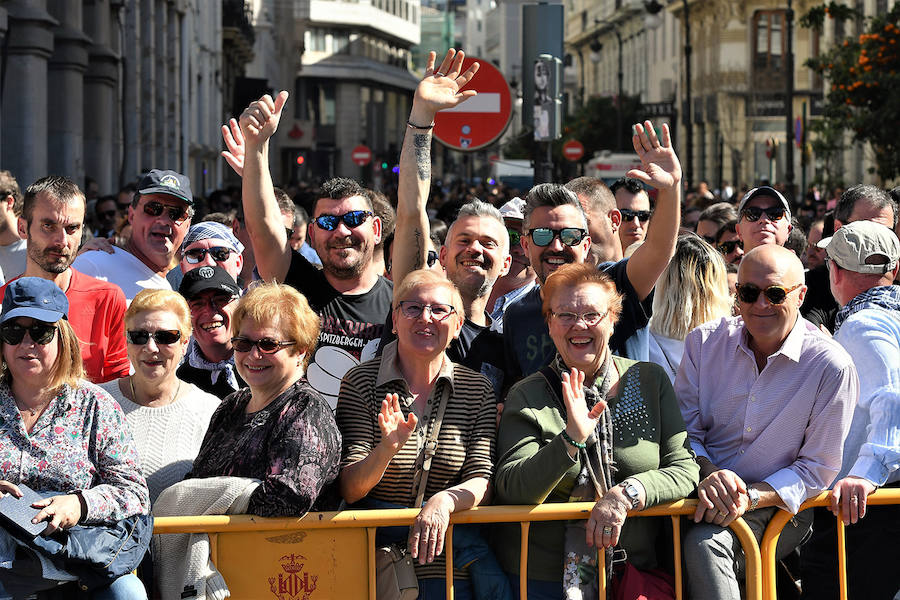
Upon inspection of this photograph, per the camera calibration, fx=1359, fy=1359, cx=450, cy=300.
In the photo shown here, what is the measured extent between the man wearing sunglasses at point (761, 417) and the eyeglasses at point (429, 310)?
1.06 metres

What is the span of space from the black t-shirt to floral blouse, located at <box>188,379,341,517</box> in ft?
2.84

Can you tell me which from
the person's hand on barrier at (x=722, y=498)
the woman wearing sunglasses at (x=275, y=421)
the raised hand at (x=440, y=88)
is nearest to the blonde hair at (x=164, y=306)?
the woman wearing sunglasses at (x=275, y=421)

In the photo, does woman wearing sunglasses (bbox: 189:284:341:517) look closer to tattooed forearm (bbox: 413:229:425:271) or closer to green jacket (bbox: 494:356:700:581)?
green jacket (bbox: 494:356:700:581)

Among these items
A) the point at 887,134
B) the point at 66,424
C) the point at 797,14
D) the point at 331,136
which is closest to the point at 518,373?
the point at 66,424

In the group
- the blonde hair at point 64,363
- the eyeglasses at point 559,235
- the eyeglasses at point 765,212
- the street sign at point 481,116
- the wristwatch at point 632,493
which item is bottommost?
the wristwatch at point 632,493

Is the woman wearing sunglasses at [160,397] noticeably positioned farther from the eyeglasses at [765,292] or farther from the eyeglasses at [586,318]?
the eyeglasses at [765,292]

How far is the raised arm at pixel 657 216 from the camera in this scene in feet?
17.8

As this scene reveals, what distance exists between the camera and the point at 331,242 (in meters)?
6.16

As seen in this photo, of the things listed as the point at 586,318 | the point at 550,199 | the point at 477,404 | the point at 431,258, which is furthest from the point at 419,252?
the point at 586,318

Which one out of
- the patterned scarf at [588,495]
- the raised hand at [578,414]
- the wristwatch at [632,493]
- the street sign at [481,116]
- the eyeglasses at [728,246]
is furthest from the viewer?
the street sign at [481,116]

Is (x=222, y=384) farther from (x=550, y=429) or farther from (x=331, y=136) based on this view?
(x=331, y=136)

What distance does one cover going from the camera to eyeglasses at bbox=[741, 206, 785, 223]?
767 cm

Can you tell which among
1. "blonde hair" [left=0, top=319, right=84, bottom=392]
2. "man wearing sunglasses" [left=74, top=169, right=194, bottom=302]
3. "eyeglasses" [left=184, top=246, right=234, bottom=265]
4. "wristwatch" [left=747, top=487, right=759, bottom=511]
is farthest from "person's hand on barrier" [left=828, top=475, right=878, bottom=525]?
"man wearing sunglasses" [left=74, top=169, right=194, bottom=302]

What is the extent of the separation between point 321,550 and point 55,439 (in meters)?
1.02
